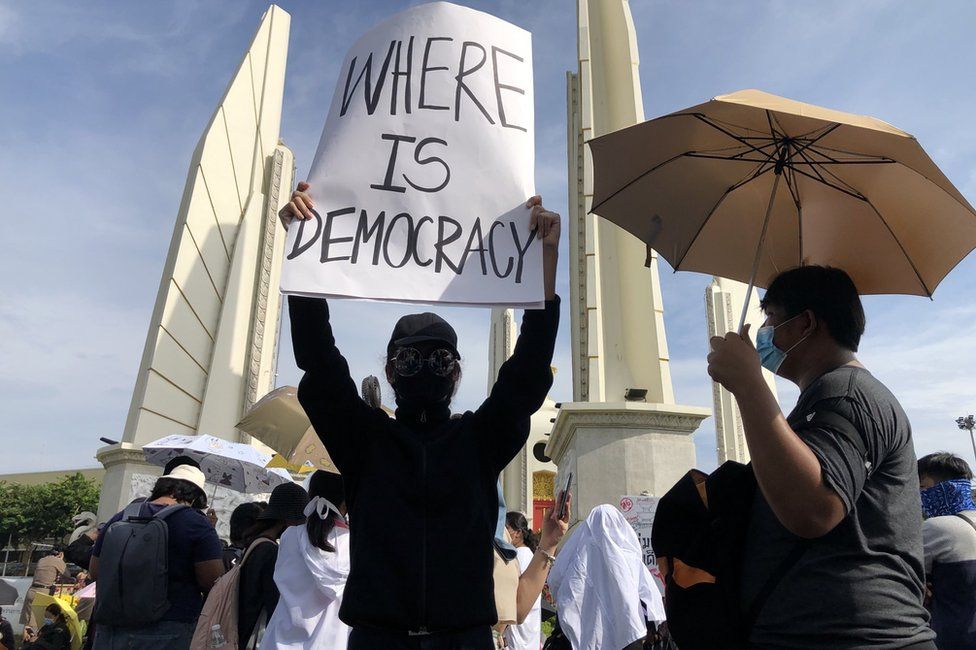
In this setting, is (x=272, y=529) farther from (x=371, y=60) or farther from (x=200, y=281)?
(x=200, y=281)

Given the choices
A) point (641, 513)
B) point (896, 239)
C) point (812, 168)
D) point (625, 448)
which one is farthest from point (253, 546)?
point (625, 448)

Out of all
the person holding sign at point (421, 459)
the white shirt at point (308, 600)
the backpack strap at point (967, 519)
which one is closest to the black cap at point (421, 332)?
the person holding sign at point (421, 459)

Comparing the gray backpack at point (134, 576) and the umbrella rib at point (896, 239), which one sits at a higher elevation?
the umbrella rib at point (896, 239)

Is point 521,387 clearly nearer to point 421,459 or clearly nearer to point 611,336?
point 421,459

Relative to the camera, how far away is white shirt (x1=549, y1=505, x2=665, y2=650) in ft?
15.3

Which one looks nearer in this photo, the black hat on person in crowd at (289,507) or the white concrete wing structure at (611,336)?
the black hat on person in crowd at (289,507)

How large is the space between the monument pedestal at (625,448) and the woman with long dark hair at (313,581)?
579cm

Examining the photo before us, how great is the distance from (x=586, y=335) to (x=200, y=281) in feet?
31.8

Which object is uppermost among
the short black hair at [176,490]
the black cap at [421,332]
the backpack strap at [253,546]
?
the black cap at [421,332]

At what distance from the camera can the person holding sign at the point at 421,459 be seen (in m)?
1.62

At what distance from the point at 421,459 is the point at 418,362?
0.85 ft

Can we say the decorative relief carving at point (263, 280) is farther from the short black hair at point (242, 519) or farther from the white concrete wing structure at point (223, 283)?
the short black hair at point (242, 519)

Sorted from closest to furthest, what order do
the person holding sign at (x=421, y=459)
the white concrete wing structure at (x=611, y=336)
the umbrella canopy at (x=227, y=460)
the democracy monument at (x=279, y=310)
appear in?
the person holding sign at (x=421, y=459)
the umbrella canopy at (x=227, y=460)
the white concrete wing structure at (x=611, y=336)
the democracy monument at (x=279, y=310)

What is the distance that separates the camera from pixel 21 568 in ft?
161
